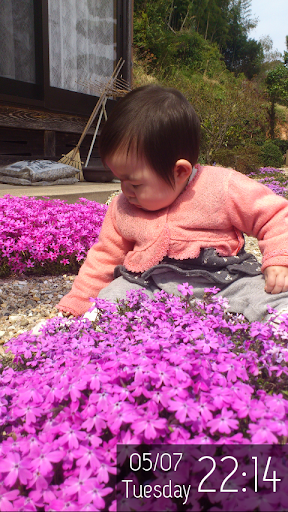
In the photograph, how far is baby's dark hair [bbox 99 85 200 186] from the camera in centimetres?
221

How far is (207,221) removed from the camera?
2533mm

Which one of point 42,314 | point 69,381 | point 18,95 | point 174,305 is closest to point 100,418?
point 69,381

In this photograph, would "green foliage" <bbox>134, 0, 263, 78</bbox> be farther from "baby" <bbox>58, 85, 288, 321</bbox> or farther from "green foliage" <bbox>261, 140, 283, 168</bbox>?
"baby" <bbox>58, 85, 288, 321</bbox>

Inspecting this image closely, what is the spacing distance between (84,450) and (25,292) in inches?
103

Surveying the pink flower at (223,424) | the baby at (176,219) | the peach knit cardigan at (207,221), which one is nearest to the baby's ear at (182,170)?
the baby at (176,219)

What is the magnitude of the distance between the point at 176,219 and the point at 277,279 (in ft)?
2.31

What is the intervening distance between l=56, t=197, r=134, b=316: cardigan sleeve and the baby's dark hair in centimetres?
63

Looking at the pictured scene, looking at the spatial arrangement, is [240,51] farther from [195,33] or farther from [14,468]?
[14,468]

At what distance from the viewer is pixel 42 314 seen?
308 cm

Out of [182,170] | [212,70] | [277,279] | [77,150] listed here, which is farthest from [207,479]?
[212,70]

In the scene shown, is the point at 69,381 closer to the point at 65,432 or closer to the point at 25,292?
the point at 65,432

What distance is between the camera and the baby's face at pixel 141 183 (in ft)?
7.43

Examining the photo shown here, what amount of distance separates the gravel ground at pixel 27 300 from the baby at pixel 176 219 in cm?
36

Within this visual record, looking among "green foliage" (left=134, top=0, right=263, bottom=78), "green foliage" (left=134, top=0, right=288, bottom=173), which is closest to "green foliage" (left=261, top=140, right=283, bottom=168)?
"green foliage" (left=134, top=0, right=288, bottom=173)
